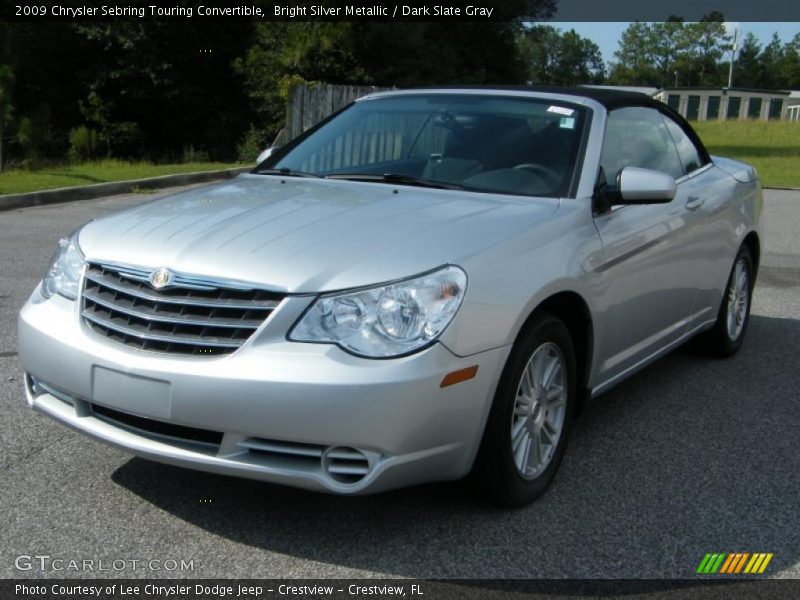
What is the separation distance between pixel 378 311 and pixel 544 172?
4.75 feet

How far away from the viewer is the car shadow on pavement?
126 inches

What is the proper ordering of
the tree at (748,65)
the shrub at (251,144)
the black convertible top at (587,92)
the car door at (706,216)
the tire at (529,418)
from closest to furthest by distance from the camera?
the tire at (529,418), the black convertible top at (587,92), the car door at (706,216), the shrub at (251,144), the tree at (748,65)

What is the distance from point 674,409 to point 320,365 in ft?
8.34

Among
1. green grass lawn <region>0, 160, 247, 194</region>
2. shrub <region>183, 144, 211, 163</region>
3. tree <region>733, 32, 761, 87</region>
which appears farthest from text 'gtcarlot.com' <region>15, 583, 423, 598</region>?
tree <region>733, 32, 761, 87</region>

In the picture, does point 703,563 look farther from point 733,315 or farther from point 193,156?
point 193,156

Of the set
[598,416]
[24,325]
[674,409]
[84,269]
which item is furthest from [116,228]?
[674,409]

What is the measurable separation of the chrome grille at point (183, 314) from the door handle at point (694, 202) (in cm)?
263

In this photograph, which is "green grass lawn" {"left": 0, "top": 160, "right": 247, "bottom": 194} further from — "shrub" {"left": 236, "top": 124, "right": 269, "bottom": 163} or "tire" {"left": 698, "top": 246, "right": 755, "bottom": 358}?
"tire" {"left": 698, "top": 246, "right": 755, "bottom": 358}

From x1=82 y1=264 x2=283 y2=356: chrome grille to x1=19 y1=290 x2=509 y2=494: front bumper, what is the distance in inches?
1.8

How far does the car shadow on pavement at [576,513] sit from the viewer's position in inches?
126

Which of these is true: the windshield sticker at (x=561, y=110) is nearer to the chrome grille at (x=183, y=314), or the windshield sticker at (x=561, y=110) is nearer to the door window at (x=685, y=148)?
the door window at (x=685, y=148)

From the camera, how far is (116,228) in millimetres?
3621

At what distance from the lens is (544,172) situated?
13.7ft

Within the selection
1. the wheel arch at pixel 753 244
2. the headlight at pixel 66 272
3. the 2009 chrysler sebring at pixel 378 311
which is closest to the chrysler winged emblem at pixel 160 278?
the 2009 chrysler sebring at pixel 378 311
